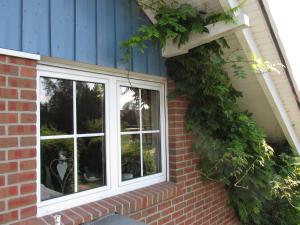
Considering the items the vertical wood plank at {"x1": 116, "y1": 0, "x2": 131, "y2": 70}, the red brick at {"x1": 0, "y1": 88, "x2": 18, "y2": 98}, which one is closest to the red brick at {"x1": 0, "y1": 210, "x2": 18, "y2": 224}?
the red brick at {"x1": 0, "y1": 88, "x2": 18, "y2": 98}

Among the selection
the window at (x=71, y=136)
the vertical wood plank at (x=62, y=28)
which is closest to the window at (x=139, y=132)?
the window at (x=71, y=136)

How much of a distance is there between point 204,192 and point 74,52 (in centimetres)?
252

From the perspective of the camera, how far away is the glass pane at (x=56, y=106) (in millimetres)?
2230

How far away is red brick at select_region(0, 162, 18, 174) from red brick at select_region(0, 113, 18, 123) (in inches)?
11.3

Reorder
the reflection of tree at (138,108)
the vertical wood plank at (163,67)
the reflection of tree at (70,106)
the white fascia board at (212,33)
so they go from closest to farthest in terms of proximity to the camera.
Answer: the reflection of tree at (70,106) < the white fascia board at (212,33) < the reflection of tree at (138,108) < the vertical wood plank at (163,67)

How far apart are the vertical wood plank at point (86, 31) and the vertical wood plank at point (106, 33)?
6 cm

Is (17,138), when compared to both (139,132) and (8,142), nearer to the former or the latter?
(8,142)

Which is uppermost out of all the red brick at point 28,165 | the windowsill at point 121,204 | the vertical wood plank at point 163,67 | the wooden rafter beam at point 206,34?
the wooden rafter beam at point 206,34

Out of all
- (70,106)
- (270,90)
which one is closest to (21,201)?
(70,106)

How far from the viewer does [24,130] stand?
1.95 m

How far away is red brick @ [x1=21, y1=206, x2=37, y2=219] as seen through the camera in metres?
1.91

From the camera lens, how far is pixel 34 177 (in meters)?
1.99

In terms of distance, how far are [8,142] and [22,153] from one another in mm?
127

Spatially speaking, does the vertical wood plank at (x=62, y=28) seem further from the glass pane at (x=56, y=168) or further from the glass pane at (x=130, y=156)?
the glass pane at (x=130, y=156)
